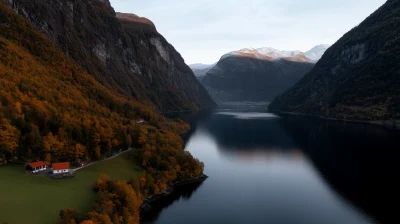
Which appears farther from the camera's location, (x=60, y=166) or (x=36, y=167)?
(x=60, y=166)

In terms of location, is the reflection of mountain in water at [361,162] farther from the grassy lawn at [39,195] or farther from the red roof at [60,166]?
the red roof at [60,166]

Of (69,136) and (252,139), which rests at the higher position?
(69,136)

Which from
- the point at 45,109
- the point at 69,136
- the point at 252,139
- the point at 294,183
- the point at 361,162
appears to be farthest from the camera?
the point at 252,139

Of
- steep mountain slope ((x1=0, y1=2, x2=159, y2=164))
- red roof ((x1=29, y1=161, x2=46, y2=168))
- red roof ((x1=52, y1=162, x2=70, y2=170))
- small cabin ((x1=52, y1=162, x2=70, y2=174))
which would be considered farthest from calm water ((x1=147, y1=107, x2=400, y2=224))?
steep mountain slope ((x1=0, y1=2, x2=159, y2=164))

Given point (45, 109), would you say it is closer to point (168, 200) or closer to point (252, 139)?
point (168, 200)

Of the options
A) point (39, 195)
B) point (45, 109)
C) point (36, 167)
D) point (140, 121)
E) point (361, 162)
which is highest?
point (45, 109)

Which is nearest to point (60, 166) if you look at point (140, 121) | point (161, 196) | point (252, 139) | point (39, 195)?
point (39, 195)

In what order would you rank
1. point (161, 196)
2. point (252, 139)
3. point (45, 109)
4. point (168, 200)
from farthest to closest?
point (252, 139)
point (45, 109)
point (161, 196)
point (168, 200)
